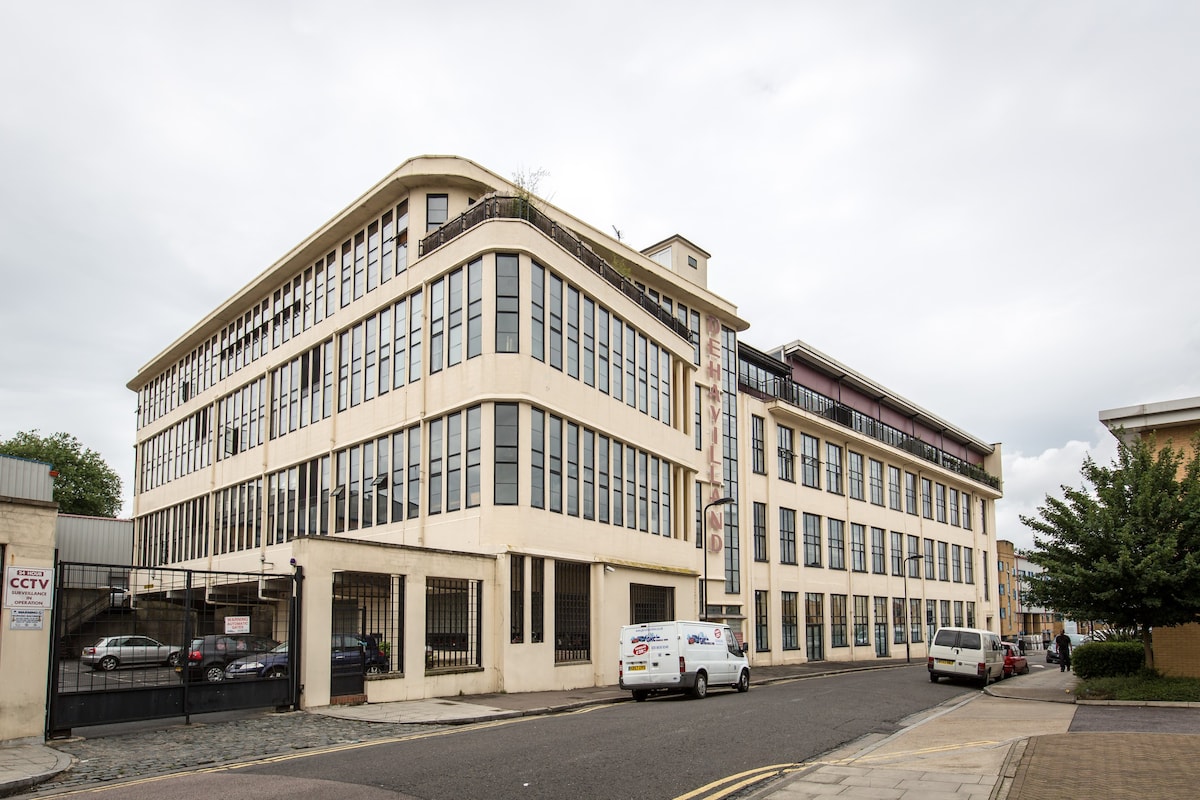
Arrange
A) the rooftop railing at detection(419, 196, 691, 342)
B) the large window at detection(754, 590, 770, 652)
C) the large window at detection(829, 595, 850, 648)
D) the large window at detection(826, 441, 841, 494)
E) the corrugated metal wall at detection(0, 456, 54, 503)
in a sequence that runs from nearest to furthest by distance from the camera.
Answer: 1. the corrugated metal wall at detection(0, 456, 54, 503)
2. the rooftop railing at detection(419, 196, 691, 342)
3. the large window at detection(754, 590, 770, 652)
4. the large window at detection(829, 595, 850, 648)
5. the large window at detection(826, 441, 841, 494)

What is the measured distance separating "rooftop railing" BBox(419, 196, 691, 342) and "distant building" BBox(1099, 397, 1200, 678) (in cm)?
1494

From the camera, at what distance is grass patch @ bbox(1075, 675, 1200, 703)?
19578 mm

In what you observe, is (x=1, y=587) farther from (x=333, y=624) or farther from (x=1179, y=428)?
(x=1179, y=428)

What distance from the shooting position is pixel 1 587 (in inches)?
526

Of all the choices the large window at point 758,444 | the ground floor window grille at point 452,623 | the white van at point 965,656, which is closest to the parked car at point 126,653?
the ground floor window grille at point 452,623

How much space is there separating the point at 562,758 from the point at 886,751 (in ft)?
15.7

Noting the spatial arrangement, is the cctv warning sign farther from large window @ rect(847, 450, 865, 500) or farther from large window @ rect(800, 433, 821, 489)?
large window @ rect(847, 450, 865, 500)

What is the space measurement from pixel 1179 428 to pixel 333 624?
851 inches

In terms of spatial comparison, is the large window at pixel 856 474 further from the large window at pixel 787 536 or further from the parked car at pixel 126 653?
the parked car at pixel 126 653

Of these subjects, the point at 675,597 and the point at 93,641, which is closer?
the point at 93,641

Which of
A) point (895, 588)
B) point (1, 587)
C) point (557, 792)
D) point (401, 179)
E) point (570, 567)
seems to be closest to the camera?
point (557, 792)

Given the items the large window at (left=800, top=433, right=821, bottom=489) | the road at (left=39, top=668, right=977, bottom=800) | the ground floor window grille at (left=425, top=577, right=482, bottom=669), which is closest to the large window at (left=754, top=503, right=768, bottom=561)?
the large window at (left=800, top=433, right=821, bottom=489)

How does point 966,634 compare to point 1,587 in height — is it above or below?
below

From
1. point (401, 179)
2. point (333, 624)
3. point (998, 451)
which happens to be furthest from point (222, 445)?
point (998, 451)
